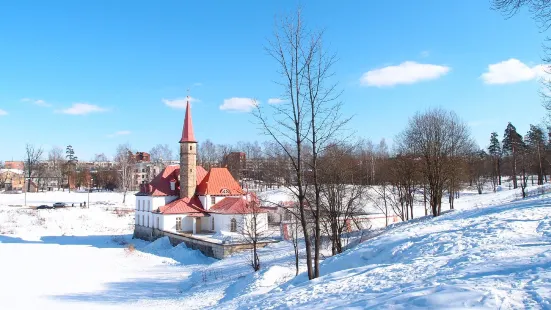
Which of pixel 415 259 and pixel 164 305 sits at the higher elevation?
pixel 415 259

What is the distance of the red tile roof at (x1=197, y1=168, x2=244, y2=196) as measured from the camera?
39.4 m

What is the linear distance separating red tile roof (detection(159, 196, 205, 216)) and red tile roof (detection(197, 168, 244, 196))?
52.9 inches

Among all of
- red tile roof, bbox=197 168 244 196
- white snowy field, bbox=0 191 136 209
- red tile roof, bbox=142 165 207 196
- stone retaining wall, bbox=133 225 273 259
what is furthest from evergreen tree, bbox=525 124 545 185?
white snowy field, bbox=0 191 136 209

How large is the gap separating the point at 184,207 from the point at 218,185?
3.89 meters

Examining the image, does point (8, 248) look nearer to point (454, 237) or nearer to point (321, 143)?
point (321, 143)

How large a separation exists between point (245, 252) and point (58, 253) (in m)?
15.4

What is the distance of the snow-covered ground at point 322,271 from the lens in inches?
268

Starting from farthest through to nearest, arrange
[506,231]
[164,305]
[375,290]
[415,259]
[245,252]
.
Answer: [245,252]
[164,305]
[506,231]
[415,259]
[375,290]

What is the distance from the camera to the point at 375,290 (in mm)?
7797

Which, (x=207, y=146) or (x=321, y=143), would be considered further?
(x=207, y=146)

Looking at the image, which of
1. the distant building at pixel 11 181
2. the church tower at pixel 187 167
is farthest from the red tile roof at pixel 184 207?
the distant building at pixel 11 181

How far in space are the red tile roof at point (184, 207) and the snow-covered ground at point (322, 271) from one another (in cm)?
333

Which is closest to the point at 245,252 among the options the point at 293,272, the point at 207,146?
the point at 293,272

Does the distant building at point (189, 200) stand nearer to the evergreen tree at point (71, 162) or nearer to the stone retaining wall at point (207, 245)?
the stone retaining wall at point (207, 245)
